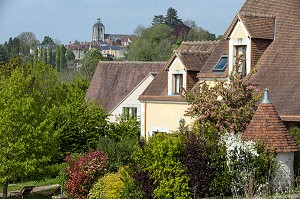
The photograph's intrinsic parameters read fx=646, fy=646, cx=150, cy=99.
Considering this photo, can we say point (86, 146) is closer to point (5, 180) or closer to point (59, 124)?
point (59, 124)

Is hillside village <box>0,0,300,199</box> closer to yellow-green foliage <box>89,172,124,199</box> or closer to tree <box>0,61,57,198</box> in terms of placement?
yellow-green foliage <box>89,172,124,199</box>

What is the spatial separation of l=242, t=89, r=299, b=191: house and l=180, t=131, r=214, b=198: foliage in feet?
5.39

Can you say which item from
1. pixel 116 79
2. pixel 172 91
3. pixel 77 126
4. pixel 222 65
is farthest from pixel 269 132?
pixel 116 79

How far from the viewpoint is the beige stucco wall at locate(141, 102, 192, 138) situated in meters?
28.0

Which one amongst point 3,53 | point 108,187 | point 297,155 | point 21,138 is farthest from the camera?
point 3,53

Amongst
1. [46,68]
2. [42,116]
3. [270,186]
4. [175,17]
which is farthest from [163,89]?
[175,17]

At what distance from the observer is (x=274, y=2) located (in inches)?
992

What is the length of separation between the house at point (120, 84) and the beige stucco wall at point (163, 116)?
1316cm

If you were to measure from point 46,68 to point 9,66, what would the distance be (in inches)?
700

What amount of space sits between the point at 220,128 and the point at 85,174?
447 cm

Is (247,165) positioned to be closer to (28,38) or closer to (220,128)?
(220,128)

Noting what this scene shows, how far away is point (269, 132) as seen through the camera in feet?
58.5

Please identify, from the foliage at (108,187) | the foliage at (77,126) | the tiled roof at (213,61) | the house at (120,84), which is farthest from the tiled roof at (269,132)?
the house at (120,84)

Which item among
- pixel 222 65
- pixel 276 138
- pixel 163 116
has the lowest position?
pixel 276 138
